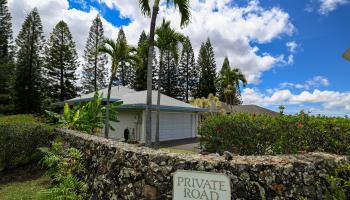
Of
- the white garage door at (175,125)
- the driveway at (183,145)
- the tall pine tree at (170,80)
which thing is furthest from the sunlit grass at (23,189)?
the tall pine tree at (170,80)

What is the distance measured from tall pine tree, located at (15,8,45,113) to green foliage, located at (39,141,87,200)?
3215cm

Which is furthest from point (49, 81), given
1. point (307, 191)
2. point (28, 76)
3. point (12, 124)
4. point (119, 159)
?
point (307, 191)

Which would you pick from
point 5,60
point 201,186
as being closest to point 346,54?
point 201,186

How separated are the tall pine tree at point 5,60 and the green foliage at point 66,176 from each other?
29.5 meters

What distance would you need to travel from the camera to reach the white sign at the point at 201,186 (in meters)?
2.57

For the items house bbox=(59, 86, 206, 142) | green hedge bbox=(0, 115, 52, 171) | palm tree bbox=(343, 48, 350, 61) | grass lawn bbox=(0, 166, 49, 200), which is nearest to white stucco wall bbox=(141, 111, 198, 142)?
house bbox=(59, 86, 206, 142)

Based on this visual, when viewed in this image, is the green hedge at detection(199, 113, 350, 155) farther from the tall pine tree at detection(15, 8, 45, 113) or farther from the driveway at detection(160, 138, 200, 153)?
the tall pine tree at detection(15, 8, 45, 113)

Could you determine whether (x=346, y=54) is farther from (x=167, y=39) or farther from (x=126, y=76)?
(x=126, y=76)

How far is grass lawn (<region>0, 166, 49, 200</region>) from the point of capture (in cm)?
640

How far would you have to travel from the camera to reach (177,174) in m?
2.85

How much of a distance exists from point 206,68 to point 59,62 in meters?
24.3

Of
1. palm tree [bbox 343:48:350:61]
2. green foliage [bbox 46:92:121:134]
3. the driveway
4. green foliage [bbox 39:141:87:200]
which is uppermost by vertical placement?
palm tree [bbox 343:48:350:61]

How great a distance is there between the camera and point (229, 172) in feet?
11.5

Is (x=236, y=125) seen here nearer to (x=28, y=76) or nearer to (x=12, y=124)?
(x=12, y=124)
